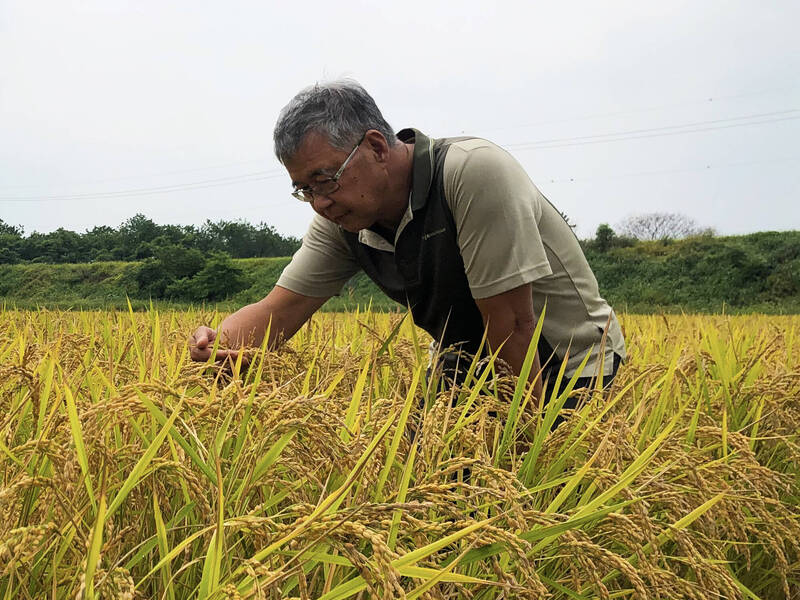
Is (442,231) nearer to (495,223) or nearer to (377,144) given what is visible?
(495,223)

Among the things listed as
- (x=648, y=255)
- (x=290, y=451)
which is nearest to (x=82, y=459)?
(x=290, y=451)

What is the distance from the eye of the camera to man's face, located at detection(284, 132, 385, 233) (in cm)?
224

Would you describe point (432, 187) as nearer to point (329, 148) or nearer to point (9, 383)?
point (329, 148)

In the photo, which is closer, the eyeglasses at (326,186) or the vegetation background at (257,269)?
the eyeglasses at (326,186)

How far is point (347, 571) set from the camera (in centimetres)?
103

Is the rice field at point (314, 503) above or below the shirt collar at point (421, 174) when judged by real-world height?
below

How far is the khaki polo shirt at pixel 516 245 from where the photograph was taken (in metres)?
2.18

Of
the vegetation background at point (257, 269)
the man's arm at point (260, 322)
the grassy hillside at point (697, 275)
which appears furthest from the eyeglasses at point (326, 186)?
the grassy hillside at point (697, 275)

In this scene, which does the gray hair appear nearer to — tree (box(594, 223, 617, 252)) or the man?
the man

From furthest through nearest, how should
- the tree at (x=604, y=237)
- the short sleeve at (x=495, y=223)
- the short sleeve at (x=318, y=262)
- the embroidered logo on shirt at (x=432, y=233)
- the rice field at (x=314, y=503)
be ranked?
the tree at (x=604, y=237) < the short sleeve at (x=318, y=262) < the embroidered logo on shirt at (x=432, y=233) < the short sleeve at (x=495, y=223) < the rice field at (x=314, y=503)

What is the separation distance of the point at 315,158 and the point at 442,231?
1.72ft

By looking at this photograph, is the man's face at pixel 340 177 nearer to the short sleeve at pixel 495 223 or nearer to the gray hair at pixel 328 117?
the gray hair at pixel 328 117

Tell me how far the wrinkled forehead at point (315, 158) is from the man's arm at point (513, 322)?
70 centimetres

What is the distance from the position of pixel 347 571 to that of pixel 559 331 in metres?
1.66
